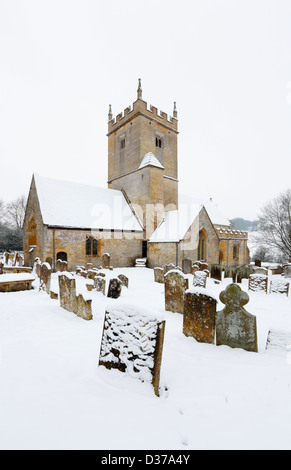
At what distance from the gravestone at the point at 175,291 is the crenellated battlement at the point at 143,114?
2103 cm

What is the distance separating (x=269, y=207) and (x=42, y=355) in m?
30.8

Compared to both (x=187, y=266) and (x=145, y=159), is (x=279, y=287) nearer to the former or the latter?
(x=187, y=266)

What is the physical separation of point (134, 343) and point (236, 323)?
214cm

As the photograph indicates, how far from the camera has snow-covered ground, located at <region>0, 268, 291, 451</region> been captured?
205 cm

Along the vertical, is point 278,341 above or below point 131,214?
below

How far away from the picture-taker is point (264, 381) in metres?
2.98

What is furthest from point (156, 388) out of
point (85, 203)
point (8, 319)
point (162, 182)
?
point (162, 182)

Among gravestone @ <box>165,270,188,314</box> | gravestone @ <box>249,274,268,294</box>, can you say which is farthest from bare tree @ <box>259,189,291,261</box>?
gravestone @ <box>165,270,188,314</box>

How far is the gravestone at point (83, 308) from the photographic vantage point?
5414 millimetres

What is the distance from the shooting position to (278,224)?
87.4 ft

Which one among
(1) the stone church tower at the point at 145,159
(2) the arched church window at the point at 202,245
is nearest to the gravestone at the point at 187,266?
(2) the arched church window at the point at 202,245

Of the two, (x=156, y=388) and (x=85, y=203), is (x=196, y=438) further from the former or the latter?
(x=85, y=203)

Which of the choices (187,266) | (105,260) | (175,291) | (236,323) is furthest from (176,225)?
(236,323)

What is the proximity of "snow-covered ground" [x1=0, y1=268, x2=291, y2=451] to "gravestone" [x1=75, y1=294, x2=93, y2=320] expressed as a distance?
3.13 ft
